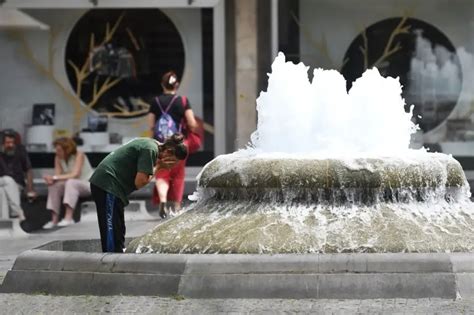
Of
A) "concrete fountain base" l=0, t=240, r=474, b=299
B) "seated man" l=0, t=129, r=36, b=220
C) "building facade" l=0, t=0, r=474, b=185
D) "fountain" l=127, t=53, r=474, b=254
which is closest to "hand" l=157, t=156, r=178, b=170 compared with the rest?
"fountain" l=127, t=53, r=474, b=254

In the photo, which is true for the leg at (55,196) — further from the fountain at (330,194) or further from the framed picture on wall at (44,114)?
the fountain at (330,194)

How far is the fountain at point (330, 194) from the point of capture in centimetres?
783

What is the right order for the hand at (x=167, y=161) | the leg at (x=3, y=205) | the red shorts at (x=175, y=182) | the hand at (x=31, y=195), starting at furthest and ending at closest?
the hand at (x=31, y=195)
the leg at (x=3, y=205)
the red shorts at (x=175, y=182)
the hand at (x=167, y=161)

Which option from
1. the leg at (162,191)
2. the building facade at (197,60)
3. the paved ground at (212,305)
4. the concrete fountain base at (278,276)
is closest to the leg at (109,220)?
the concrete fountain base at (278,276)

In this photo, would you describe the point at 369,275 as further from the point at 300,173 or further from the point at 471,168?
the point at 471,168

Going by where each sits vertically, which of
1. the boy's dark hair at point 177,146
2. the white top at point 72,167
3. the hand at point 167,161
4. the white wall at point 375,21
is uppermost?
the white wall at point 375,21

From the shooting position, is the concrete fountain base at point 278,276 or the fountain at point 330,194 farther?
the fountain at point 330,194

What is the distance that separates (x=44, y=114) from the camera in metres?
17.1

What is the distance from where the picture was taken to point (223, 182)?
841 cm

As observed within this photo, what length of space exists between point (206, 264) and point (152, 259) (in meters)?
0.37

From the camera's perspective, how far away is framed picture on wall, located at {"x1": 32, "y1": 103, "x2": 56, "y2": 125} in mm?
17078

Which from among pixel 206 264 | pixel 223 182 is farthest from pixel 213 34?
pixel 206 264

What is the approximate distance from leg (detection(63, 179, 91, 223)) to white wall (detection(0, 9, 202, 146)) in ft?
9.73

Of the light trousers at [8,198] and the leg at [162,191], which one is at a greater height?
the leg at [162,191]
